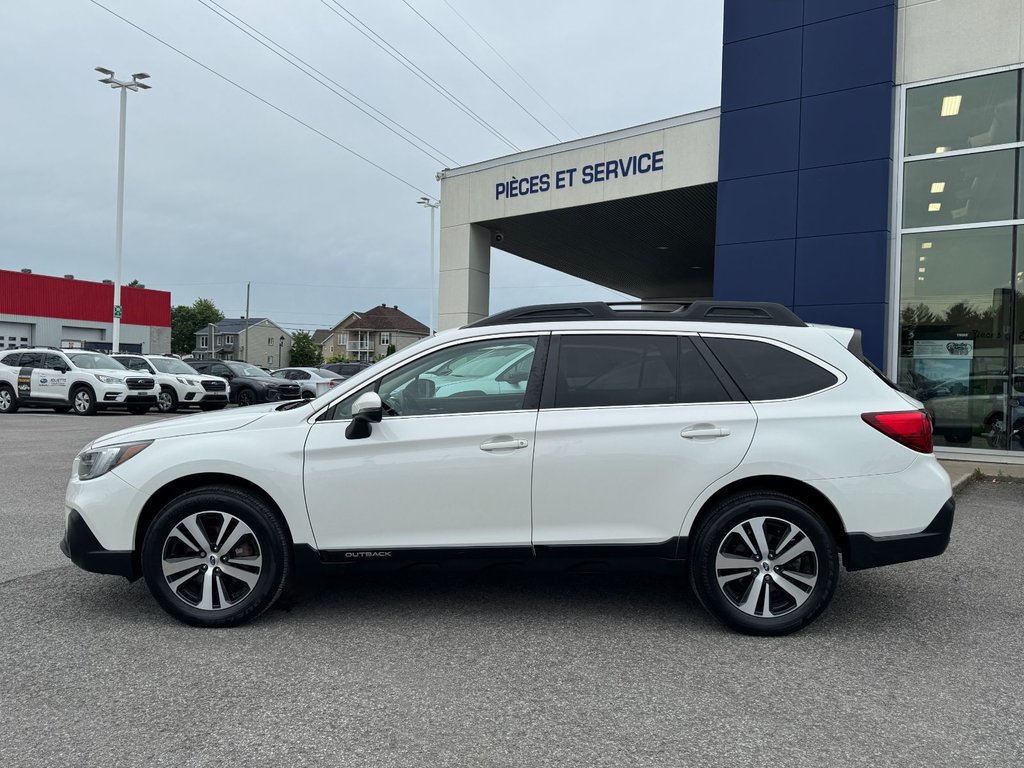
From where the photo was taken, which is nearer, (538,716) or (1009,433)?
(538,716)

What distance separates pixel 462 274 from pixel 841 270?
8836mm

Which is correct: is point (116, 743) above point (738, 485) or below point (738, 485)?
below

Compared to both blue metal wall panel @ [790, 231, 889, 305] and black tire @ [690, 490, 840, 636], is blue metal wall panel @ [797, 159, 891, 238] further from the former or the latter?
black tire @ [690, 490, 840, 636]

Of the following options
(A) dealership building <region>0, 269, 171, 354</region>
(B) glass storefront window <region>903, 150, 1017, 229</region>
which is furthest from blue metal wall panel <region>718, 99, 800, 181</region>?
(A) dealership building <region>0, 269, 171, 354</region>

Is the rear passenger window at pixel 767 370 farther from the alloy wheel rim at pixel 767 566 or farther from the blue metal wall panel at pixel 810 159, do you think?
the blue metal wall panel at pixel 810 159

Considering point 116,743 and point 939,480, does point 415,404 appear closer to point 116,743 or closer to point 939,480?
point 116,743

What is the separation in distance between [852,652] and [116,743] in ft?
11.0

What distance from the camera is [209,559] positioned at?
408 cm

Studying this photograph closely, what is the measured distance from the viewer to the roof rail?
14.3 ft

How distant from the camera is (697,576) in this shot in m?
4.05

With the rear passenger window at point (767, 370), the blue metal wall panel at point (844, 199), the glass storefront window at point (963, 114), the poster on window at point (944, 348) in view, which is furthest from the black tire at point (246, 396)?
the rear passenger window at point (767, 370)

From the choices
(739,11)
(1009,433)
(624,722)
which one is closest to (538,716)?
(624,722)

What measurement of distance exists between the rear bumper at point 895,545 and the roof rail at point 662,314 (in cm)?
122

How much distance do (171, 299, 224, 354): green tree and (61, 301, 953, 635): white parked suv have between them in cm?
12147
